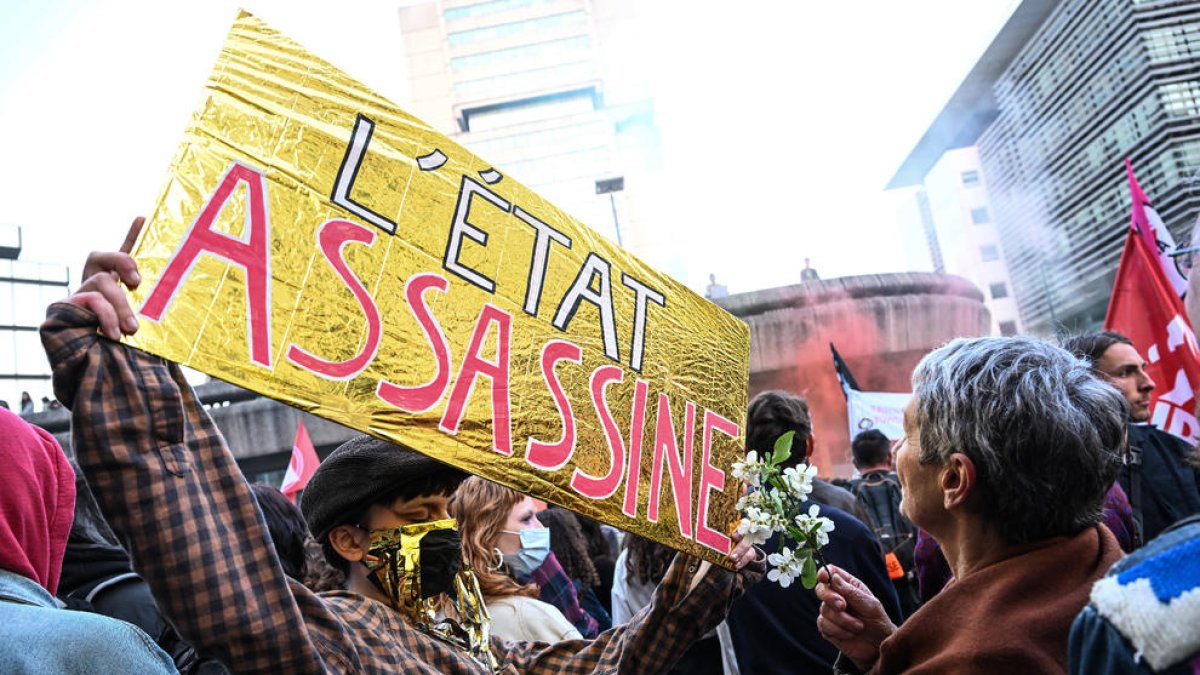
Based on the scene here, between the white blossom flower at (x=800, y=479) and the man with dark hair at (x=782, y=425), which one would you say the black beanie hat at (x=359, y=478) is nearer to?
the white blossom flower at (x=800, y=479)

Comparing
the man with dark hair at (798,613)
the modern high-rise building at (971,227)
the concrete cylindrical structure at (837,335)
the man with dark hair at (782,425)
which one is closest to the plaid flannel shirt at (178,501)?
the man with dark hair at (798,613)

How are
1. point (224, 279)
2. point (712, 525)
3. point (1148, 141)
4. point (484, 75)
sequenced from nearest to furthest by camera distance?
point (224, 279) → point (712, 525) → point (1148, 141) → point (484, 75)

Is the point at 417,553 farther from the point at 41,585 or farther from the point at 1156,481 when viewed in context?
the point at 1156,481

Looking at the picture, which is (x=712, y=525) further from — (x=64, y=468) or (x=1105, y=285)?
(x=1105, y=285)

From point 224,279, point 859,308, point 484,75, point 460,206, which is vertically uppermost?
point 484,75

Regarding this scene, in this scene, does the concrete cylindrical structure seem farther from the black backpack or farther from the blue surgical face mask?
the blue surgical face mask

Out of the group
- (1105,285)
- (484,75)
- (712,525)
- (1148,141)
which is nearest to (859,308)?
(712,525)

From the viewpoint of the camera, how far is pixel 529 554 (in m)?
3.75

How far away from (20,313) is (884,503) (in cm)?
6133

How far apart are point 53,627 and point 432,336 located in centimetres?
74

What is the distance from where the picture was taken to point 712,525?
2.16 m

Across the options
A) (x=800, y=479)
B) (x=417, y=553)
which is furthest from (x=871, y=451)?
(x=417, y=553)

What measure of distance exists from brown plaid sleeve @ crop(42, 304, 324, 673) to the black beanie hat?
51 cm

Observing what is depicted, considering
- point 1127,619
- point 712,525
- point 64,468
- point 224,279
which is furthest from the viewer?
point 712,525
